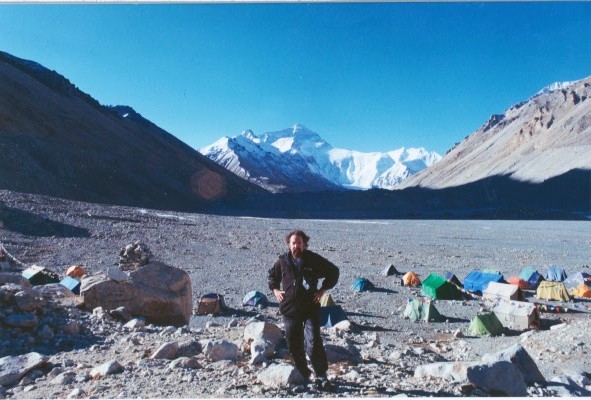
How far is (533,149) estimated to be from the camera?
9325cm

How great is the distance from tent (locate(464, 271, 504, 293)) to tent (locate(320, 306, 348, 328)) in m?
6.31

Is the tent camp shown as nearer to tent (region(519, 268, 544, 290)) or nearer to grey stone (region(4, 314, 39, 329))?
tent (region(519, 268, 544, 290))

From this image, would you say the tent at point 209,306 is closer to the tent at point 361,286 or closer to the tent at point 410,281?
the tent at point 361,286

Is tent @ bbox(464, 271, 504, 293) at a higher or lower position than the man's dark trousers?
lower

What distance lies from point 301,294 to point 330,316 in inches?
211

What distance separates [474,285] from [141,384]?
12.0m

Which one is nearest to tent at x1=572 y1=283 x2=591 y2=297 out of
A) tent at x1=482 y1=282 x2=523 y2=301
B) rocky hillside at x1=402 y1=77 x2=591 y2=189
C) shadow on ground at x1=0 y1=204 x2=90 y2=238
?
tent at x1=482 y1=282 x2=523 y2=301

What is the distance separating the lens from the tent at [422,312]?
10.7 meters

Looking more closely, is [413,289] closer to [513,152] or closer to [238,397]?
[238,397]

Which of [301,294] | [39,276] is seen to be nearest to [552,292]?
[301,294]

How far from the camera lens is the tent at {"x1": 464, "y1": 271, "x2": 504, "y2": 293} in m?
14.0

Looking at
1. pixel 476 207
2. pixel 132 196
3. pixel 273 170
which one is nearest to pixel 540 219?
pixel 476 207

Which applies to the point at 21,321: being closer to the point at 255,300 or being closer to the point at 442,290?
the point at 255,300

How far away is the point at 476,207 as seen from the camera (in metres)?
78.9
